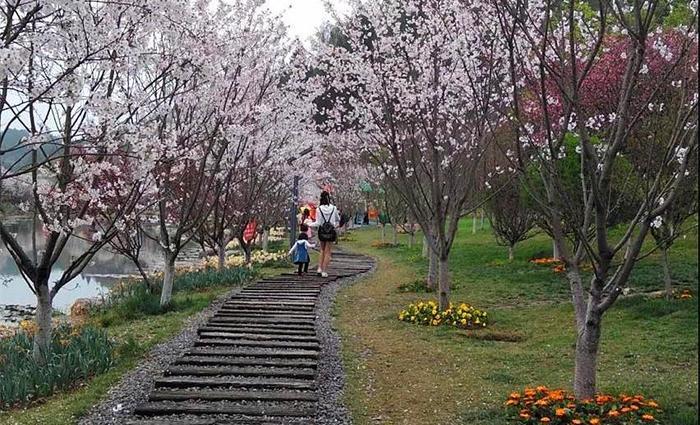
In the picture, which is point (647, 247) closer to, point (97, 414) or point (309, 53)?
point (309, 53)

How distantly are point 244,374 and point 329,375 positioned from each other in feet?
2.63

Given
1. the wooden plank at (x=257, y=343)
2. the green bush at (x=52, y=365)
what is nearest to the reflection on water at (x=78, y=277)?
the green bush at (x=52, y=365)

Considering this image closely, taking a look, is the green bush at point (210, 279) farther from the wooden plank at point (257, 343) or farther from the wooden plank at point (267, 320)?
the wooden plank at point (257, 343)

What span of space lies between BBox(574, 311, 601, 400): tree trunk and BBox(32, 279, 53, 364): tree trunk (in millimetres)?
4849

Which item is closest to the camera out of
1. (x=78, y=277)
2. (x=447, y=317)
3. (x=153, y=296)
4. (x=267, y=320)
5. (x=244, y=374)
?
(x=244, y=374)

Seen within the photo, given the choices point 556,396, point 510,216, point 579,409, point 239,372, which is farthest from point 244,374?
point 510,216

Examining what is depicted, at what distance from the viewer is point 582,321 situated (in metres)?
5.35

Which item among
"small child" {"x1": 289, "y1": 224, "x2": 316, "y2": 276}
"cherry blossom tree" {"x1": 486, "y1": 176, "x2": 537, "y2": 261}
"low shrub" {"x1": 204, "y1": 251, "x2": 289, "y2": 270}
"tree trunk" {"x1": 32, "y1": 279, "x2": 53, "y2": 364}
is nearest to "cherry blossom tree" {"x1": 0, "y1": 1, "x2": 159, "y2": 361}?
"tree trunk" {"x1": 32, "y1": 279, "x2": 53, "y2": 364}

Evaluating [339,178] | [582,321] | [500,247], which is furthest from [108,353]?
[339,178]

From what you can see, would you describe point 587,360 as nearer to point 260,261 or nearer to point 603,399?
point 603,399

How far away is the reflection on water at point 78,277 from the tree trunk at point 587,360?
33.9 feet

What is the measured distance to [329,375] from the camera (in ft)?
21.8

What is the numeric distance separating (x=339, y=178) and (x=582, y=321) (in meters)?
26.6

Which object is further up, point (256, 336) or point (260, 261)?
point (260, 261)
